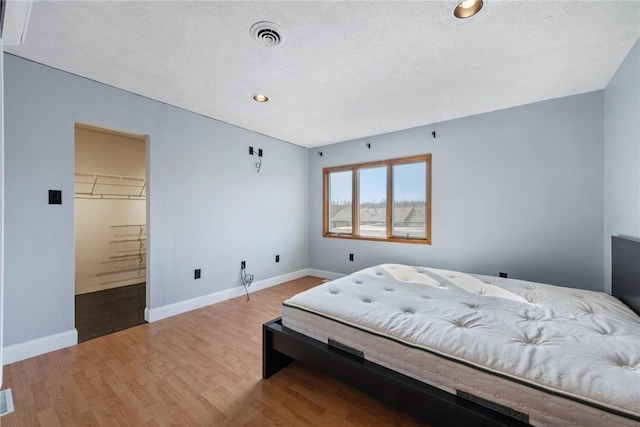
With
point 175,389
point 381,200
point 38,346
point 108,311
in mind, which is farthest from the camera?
point 381,200

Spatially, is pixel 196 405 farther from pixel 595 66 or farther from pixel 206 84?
pixel 595 66

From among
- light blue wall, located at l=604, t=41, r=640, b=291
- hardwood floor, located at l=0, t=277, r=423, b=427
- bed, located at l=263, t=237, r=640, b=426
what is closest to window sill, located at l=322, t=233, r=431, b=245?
bed, located at l=263, t=237, r=640, b=426

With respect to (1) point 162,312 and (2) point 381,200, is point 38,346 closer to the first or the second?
(1) point 162,312

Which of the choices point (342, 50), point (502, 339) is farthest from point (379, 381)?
point (342, 50)

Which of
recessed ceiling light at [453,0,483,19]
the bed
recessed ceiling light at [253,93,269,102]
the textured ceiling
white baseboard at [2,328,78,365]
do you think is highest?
recessed ceiling light at [453,0,483,19]

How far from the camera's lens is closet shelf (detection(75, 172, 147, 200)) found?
12.0 feet

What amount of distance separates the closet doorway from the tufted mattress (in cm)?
279

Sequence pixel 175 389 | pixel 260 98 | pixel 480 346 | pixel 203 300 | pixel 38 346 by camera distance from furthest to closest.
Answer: pixel 203 300
pixel 260 98
pixel 38 346
pixel 175 389
pixel 480 346

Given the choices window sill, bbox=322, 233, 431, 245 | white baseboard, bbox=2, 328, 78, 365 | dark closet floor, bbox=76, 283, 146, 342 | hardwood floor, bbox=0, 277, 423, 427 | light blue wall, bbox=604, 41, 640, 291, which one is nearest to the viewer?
hardwood floor, bbox=0, 277, 423, 427

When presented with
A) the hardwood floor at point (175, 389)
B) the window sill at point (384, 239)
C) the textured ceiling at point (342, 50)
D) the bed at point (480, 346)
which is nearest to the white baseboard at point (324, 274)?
the window sill at point (384, 239)

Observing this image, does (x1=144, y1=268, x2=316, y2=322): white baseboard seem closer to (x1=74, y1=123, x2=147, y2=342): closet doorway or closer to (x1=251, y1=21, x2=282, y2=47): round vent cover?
(x1=74, y1=123, x2=147, y2=342): closet doorway

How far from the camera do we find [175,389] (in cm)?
172

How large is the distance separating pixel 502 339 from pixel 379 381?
63 cm

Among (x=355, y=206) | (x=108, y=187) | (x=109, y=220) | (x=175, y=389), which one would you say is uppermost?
(x=108, y=187)
